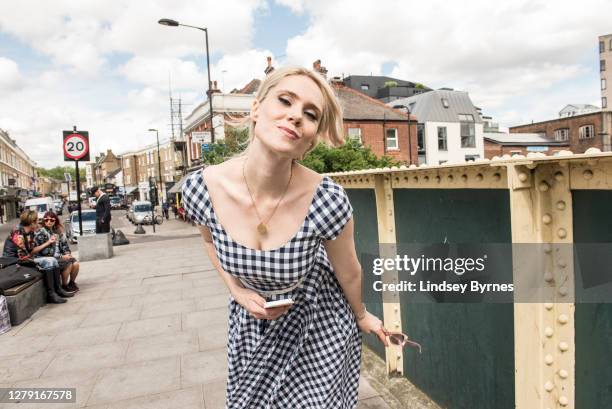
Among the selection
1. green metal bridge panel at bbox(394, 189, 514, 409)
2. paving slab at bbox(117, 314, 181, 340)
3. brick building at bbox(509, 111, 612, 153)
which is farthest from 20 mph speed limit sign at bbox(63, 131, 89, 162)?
brick building at bbox(509, 111, 612, 153)

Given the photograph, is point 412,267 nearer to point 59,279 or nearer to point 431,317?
point 431,317

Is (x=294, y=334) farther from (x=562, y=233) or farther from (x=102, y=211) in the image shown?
(x=102, y=211)

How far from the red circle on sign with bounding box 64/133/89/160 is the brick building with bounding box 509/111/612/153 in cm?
5162

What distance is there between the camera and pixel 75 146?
10.5m

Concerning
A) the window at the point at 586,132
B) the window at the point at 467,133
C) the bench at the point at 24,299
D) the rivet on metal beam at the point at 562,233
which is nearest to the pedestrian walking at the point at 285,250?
the rivet on metal beam at the point at 562,233

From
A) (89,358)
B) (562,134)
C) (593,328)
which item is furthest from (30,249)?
(562,134)

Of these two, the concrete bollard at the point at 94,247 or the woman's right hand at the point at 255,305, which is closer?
the woman's right hand at the point at 255,305

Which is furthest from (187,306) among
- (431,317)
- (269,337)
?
(269,337)

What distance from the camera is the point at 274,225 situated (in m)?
1.52

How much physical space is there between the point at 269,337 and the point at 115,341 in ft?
13.7

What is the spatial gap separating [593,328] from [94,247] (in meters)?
12.5

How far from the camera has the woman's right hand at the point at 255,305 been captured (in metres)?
1.45

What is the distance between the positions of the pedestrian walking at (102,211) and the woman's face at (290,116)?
1154cm

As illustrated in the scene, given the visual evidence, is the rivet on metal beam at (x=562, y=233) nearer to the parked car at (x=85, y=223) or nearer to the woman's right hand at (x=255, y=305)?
the woman's right hand at (x=255, y=305)
